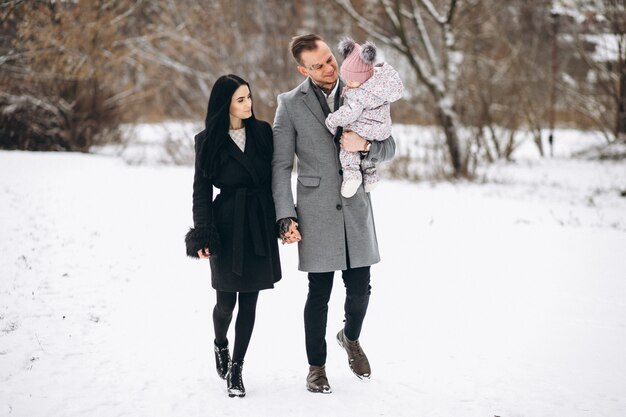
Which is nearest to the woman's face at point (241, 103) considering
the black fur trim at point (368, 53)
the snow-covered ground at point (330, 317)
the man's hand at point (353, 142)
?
the man's hand at point (353, 142)

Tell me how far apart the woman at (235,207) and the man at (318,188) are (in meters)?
0.11

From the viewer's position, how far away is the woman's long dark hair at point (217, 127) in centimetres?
308

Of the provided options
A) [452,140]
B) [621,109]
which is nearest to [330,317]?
[452,140]

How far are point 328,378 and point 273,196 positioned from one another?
4.10ft

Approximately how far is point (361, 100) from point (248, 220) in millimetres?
905

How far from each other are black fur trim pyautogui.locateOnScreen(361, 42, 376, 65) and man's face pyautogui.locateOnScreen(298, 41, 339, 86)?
0.72 feet

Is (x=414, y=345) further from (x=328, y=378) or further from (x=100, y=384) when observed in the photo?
(x=100, y=384)

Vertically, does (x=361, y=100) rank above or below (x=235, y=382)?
above

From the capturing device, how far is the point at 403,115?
13992 millimetres

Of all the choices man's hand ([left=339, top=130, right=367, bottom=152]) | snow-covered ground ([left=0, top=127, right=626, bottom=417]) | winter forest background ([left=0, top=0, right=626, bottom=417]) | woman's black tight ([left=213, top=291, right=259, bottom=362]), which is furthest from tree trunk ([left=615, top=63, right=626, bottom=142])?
woman's black tight ([left=213, top=291, right=259, bottom=362])

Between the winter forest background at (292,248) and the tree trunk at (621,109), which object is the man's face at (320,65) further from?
the tree trunk at (621,109)

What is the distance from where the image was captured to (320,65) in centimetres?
315

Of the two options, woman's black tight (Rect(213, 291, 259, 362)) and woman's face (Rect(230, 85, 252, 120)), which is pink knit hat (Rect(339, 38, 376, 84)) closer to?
woman's face (Rect(230, 85, 252, 120))

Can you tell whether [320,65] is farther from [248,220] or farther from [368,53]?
[248,220]
